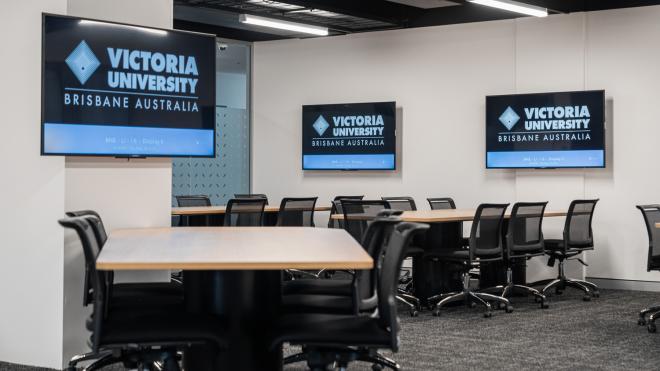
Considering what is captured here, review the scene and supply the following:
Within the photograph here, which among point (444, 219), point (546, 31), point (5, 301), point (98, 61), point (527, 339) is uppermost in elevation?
point (546, 31)

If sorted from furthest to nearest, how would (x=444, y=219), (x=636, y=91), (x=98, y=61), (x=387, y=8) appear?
(x=387, y=8) < (x=636, y=91) < (x=444, y=219) < (x=98, y=61)

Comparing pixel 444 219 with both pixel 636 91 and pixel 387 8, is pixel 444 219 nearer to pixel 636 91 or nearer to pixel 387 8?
pixel 636 91

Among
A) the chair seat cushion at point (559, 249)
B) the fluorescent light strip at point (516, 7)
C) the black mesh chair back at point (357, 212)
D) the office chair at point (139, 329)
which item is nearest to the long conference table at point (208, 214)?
the black mesh chair back at point (357, 212)

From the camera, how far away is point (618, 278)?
9.20 m

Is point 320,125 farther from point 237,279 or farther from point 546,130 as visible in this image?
point 237,279

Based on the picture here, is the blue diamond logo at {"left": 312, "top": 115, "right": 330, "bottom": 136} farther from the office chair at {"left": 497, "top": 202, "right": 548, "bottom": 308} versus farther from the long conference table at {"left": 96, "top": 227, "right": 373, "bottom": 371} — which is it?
the long conference table at {"left": 96, "top": 227, "right": 373, "bottom": 371}

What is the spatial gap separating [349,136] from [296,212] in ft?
8.04

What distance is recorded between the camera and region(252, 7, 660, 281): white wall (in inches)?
359

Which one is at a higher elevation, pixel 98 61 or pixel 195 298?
pixel 98 61

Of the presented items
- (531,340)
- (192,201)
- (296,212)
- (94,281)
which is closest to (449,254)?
(531,340)

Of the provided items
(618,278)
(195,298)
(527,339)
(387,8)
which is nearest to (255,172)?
(387,8)

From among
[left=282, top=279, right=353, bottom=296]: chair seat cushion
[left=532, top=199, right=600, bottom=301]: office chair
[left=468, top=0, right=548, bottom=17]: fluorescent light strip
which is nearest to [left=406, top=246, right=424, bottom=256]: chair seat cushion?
[left=532, top=199, right=600, bottom=301]: office chair

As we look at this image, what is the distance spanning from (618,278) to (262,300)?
6.45m

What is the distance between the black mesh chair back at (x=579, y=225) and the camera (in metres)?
8.05
